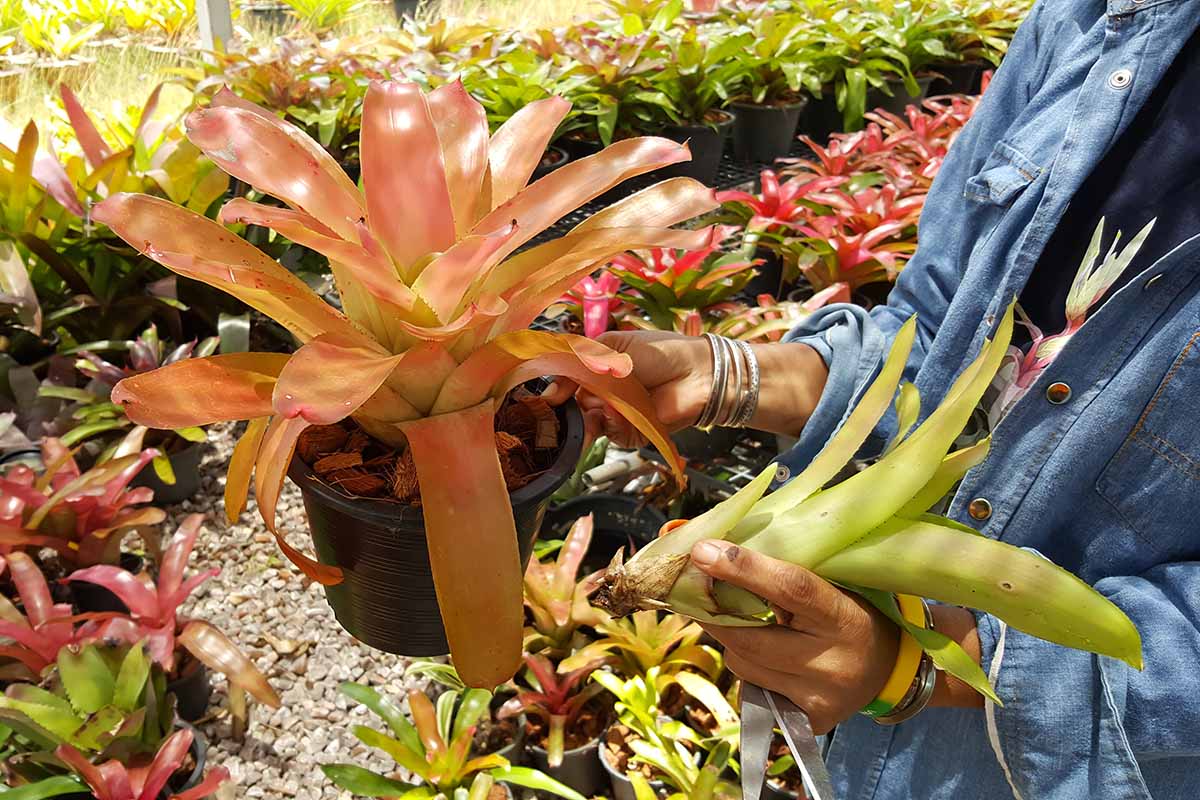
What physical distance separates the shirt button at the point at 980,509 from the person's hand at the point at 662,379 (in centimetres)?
30

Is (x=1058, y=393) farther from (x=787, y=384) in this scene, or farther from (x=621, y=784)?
(x=621, y=784)

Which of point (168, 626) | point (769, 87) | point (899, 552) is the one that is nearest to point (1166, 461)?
point (899, 552)

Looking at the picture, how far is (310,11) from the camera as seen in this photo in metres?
6.23

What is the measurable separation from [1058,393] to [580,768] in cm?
107

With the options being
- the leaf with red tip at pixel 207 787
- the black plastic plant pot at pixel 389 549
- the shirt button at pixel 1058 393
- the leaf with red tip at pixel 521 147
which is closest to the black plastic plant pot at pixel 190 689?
the leaf with red tip at pixel 207 787

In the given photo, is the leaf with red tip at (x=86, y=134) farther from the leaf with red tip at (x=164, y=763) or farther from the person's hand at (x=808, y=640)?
the person's hand at (x=808, y=640)

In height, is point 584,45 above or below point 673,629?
above

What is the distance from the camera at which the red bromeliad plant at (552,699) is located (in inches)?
59.6

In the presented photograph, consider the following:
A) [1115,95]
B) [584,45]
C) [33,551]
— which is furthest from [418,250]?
[584,45]

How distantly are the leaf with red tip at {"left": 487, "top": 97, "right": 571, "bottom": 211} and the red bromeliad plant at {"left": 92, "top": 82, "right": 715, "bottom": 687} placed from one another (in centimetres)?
3

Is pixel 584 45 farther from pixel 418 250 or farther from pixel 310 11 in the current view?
pixel 310 11

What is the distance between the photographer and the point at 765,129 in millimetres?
3037

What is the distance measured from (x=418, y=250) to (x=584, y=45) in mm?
2603

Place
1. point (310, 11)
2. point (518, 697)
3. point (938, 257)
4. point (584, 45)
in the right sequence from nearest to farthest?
point (938, 257) < point (518, 697) < point (584, 45) < point (310, 11)
